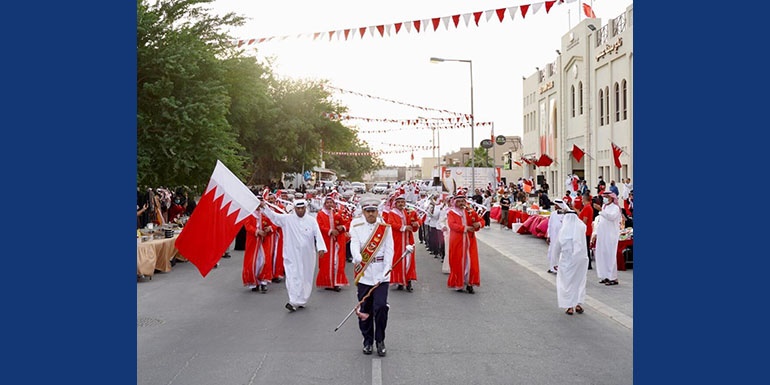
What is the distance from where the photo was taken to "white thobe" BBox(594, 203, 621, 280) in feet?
42.2

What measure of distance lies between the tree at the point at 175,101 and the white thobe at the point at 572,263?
35.1 feet

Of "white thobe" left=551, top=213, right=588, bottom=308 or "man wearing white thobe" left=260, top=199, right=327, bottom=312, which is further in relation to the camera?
"man wearing white thobe" left=260, top=199, right=327, bottom=312

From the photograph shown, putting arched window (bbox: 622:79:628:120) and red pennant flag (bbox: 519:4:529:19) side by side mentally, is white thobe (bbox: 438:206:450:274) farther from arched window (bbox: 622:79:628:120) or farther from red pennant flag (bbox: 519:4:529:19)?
arched window (bbox: 622:79:628:120)

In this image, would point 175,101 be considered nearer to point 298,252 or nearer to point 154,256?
point 154,256

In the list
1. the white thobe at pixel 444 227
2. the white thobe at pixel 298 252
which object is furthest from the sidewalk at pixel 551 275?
the white thobe at pixel 298 252

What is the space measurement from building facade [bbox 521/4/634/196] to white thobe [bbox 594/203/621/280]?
14855 mm

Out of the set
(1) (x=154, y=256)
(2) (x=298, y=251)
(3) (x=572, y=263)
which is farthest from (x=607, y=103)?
(2) (x=298, y=251)

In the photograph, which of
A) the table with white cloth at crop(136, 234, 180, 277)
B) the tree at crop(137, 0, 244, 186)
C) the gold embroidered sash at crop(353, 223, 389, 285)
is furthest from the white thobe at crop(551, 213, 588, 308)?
the tree at crop(137, 0, 244, 186)

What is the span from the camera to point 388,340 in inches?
328

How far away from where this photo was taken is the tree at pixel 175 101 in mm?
17328

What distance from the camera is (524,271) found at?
15.2 metres

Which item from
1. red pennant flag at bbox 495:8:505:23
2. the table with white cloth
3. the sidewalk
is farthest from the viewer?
the table with white cloth

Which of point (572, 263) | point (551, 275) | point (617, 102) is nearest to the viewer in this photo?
point (572, 263)

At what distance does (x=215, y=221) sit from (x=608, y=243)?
25.7 ft
